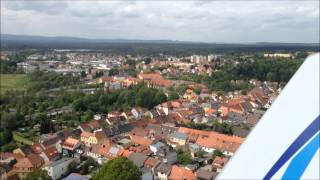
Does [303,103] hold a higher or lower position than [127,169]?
higher

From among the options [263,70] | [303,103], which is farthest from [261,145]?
[263,70]

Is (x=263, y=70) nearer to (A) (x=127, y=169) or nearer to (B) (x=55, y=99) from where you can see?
(B) (x=55, y=99)

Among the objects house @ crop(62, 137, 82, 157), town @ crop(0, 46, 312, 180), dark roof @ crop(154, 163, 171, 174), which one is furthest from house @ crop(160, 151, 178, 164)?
house @ crop(62, 137, 82, 157)

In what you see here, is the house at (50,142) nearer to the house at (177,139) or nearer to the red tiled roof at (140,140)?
the red tiled roof at (140,140)

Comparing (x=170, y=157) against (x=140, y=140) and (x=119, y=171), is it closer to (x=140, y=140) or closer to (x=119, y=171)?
(x=140, y=140)

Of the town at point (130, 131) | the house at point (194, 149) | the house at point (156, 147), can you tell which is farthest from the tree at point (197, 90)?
the house at point (156, 147)

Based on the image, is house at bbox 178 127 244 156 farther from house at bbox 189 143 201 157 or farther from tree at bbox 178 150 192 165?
tree at bbox 178 150 192 165

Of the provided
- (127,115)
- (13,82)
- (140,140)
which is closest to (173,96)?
(127,115)
